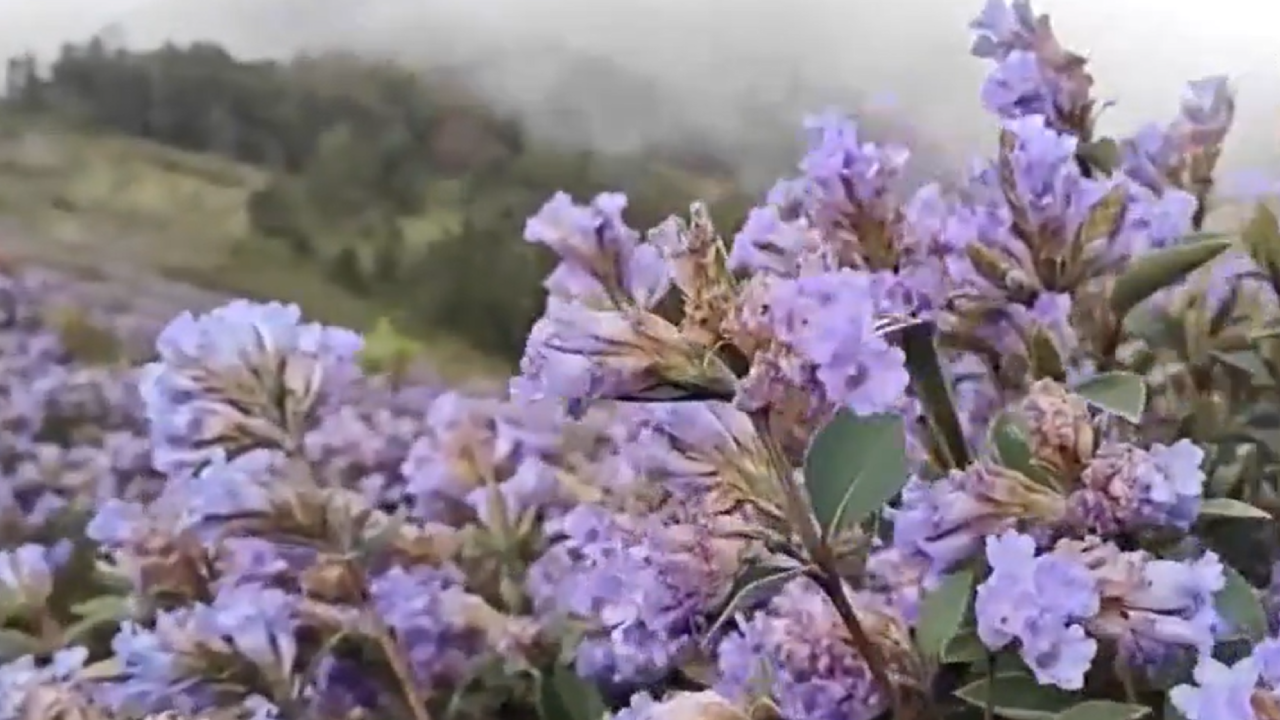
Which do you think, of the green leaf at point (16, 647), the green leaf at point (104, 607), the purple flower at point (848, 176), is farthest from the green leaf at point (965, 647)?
the green leaf at point (16, 647)

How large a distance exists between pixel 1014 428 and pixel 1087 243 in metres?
0.07

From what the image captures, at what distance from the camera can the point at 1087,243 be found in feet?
1.46

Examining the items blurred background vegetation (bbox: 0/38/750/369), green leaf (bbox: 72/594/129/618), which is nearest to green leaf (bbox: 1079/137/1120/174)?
green leaf (bbox: 72/594/129/618)

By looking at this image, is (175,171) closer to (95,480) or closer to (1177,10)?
(95,480)

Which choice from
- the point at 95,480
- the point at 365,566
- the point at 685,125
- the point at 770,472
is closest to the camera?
the point at 770,472

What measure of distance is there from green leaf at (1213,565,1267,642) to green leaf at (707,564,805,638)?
0.10 meters

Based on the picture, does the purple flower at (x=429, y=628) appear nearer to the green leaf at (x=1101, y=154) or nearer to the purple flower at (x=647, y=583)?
the purple flower at (x=647, y=583)

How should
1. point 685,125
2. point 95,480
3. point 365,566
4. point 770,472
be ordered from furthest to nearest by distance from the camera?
point 685,125 < point 95,480 < point 365,566 < point 770,472

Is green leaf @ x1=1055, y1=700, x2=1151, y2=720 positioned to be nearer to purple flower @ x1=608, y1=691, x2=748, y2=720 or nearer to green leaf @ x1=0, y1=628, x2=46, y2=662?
purple flower @ x1=608, y1=691, x2=748, y2=720

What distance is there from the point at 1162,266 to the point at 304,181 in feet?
2.17

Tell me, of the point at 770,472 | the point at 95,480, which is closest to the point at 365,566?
the point at 770,472

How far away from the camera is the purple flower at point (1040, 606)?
36 centimetres

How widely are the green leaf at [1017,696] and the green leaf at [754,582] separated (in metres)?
0.06

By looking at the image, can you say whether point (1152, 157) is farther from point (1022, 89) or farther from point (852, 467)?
point (852, 467)
